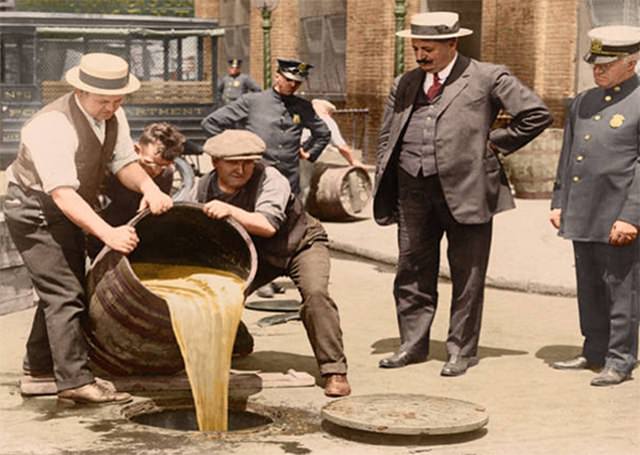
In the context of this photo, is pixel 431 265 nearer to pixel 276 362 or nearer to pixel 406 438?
pixel 276 362

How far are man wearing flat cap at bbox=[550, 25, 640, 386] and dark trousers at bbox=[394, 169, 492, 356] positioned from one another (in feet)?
1.81

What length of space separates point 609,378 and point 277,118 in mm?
3832

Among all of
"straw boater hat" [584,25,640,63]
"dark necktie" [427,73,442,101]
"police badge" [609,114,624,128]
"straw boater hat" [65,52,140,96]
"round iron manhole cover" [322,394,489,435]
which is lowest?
"round iron manhole cover" [322,394,489,435]

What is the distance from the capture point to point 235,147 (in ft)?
26.4

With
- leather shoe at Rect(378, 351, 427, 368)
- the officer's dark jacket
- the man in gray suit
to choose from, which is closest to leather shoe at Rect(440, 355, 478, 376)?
the man in gray suit

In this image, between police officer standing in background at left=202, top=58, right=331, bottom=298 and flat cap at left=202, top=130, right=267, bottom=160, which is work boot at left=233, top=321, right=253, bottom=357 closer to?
flat cap at left=202, top=130, right=267, bottom=160

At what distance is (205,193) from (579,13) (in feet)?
39.8

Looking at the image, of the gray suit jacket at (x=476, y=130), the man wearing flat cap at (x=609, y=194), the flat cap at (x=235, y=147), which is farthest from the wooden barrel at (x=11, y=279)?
the man wearing flat cap at (x=609, y=194)

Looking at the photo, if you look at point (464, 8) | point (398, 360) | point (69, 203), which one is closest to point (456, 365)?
point (398, 360)

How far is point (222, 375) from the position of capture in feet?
24.8

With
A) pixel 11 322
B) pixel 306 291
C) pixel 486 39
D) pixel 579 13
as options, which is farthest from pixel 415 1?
pixel 306 291

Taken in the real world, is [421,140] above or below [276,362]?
above

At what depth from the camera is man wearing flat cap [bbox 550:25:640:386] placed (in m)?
8.30

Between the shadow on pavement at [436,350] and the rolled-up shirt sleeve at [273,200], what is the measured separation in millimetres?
1531
